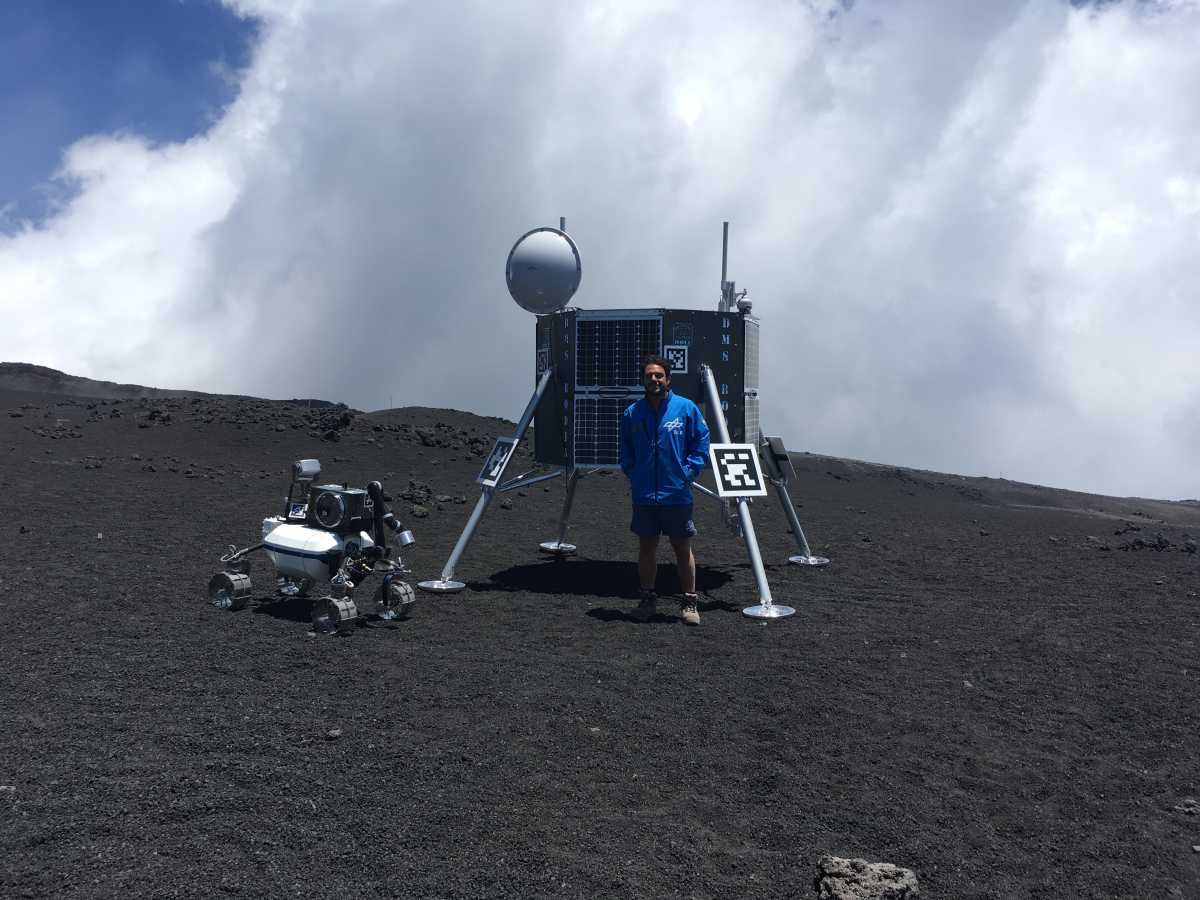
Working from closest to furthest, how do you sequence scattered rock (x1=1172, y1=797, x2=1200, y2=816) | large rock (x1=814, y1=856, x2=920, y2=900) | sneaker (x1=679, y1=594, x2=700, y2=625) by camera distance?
large rock (x1=814, y1=856, x2=920, y2=900) → scattered rock (x1=1172, y1=797, x2=1200, y2=816) → sneaker (x1=679, y1=594, x2=700, y2=625)

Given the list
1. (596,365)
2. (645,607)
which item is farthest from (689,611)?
(596,365)

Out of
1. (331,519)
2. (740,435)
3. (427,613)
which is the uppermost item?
(740,435)

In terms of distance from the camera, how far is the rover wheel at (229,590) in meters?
7.55

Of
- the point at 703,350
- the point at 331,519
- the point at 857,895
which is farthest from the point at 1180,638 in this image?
the point at 331,519

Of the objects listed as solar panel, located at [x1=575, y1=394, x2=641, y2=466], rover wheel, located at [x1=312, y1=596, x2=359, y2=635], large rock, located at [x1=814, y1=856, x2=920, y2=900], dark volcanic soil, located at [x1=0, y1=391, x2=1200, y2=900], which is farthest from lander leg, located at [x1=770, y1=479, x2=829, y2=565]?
large rock, located at [x1=814, y1=856, x2=920, y2=900]

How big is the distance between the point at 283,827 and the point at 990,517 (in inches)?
665

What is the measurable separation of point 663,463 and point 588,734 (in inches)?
123

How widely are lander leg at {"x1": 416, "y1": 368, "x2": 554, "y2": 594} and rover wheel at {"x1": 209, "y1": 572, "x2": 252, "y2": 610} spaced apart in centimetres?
177

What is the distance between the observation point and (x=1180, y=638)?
25.1ft

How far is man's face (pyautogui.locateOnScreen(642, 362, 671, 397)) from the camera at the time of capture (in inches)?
296

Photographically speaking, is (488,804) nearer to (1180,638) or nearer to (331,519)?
(331,519)

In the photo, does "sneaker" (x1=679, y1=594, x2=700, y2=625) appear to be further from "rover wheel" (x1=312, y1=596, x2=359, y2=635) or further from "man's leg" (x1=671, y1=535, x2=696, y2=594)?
"rover wheel" (x1=312, y1=596, x2=359, y2=635)

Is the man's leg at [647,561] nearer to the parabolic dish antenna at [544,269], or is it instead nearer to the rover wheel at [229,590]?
the parabolic dish antenna at [544,269]

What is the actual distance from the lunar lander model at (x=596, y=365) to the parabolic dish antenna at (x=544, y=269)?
0.04 ft
